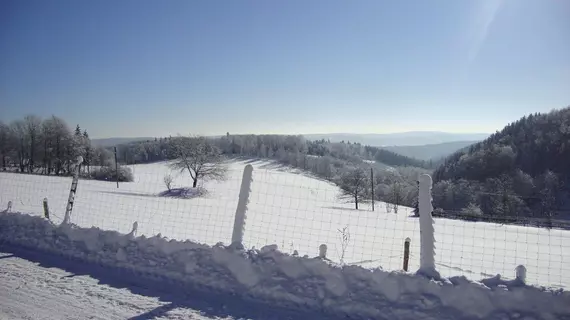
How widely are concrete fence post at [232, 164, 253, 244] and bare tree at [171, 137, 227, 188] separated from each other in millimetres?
38290

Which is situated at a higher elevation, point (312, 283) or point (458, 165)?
point (458, 165)

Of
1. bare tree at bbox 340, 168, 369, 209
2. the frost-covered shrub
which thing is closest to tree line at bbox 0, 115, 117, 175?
the frost-covered shrub

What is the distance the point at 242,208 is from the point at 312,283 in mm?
1692

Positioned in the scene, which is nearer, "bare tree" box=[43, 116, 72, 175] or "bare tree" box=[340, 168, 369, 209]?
"bare tree" box=[340, 168, 369, 209]

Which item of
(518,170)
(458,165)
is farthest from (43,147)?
(518,170)

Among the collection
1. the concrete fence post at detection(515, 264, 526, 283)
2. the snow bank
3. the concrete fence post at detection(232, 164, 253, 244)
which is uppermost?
the concrete fence post at detection(232, 164, 253, 244)

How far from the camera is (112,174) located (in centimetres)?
5125

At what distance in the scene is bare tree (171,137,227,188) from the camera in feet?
143

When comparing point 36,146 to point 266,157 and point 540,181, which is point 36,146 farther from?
point 540,181

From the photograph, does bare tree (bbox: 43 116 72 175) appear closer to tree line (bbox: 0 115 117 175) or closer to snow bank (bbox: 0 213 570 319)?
tree line (bbox: 0 115 117 175)

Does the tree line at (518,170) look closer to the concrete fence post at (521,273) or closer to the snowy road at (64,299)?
the concrete fence post at (521,273)

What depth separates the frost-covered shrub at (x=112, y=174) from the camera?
1965 inches

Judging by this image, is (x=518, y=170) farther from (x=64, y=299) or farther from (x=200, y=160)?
(x=64, y=299)

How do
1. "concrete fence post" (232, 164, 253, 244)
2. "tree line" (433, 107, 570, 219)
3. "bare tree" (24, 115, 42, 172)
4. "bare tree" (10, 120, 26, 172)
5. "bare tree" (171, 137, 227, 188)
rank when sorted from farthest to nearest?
1. "bare tree" (10, 120, 26, 172)
2. "bare tree" (24, 115, 42, 172)
3. "tree line" (433, 107, 570, 219)
4. "bare tree" (171, 137, 227, 188)
5. "concrete fence post" (232, 164, 253, 244)
